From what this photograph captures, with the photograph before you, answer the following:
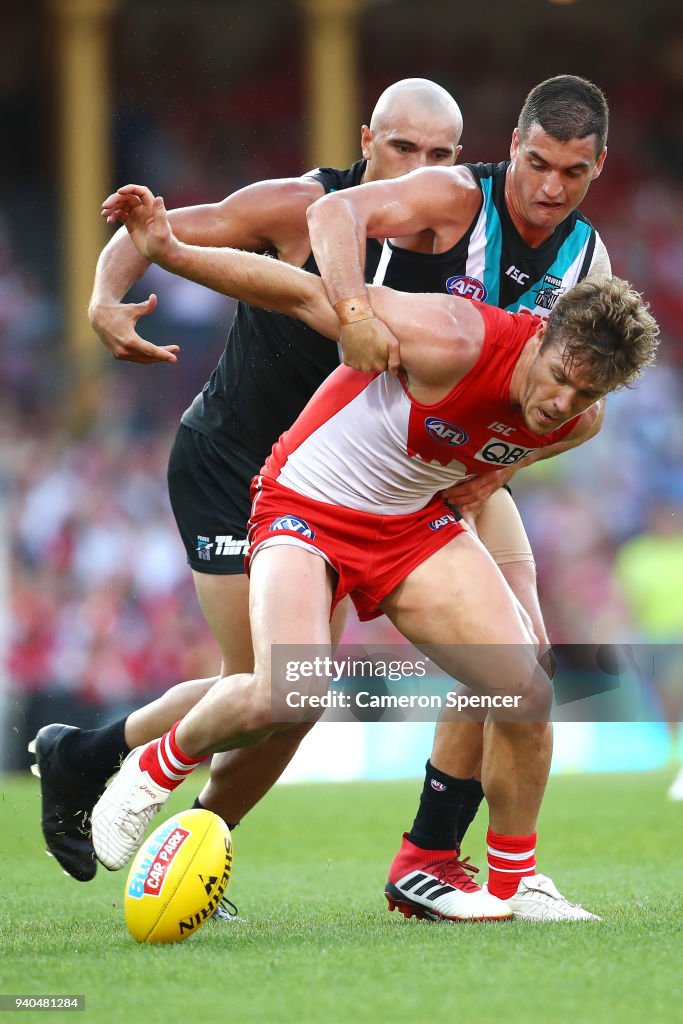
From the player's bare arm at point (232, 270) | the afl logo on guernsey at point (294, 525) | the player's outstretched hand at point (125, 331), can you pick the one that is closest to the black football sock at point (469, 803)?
the afl logo on guernsey at point (294, 525)

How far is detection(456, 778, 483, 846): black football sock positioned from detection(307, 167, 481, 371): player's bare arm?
1645 mm

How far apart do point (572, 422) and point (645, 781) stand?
237 inches

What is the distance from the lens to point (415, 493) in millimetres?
4852

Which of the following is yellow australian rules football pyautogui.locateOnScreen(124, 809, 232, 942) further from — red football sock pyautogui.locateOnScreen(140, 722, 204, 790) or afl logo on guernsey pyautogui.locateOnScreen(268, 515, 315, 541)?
afl logo on guernsey pyautogui.locateOnScreen(268, 515, 315, 541)

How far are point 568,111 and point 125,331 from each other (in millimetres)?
1687

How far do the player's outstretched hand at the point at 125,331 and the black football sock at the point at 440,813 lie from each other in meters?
1.74

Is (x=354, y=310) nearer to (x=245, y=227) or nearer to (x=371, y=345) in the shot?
(x=371, y=345)

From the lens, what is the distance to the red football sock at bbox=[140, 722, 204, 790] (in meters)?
4.73

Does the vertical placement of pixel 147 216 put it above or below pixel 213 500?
above

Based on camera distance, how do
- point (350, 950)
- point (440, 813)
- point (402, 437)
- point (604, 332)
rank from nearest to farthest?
1. point (350, 950)
2. point (604, 332)
3. point (402, 437)
4. point (440, 813)

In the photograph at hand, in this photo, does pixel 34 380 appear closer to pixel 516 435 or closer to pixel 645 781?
pixel 645 781

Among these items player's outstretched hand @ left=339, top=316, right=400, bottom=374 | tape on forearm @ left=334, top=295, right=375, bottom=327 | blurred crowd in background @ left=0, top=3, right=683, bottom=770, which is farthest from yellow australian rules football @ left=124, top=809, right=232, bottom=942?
blurred crowd in background @ left=0, top=3, right=683, bottom=770

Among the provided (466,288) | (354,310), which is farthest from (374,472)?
(466,288)

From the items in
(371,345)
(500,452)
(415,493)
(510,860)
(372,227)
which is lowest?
(510,860)
